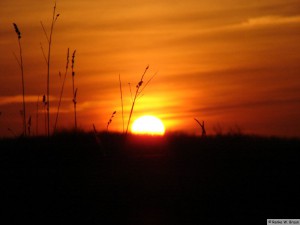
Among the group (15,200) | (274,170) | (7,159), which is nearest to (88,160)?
(7,159)

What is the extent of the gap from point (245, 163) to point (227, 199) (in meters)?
1.10

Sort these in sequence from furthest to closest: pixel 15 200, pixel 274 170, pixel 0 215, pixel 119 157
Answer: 1. pixel 119 157
2. pixel 274 170
3. pixel 15 200
4. pixel 0 215

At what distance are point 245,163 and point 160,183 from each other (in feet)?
3.44

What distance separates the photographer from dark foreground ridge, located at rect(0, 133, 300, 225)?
455cm

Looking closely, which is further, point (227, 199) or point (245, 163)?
point (245, 163)

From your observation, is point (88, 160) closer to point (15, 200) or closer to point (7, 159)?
point (7, 159)

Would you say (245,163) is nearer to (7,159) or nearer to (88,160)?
(88,160)

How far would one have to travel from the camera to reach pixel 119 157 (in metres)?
6.07


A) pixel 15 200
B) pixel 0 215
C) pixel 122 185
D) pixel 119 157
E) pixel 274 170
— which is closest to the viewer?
pixel 0 215

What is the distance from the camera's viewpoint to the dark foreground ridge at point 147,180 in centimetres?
A: 455

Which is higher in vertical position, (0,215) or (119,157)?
(119,157)

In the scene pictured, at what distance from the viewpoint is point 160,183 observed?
17.1 ft

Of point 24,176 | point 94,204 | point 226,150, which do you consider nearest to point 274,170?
point 226,150

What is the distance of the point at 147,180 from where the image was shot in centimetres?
529
